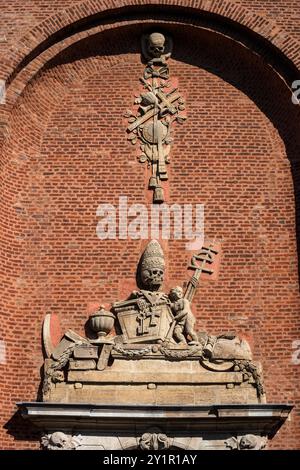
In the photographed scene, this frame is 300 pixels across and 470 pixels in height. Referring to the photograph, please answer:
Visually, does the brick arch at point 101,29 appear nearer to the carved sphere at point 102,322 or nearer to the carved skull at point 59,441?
the carved sphere at point 102,322

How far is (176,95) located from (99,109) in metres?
1.23

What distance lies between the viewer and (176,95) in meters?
15.6

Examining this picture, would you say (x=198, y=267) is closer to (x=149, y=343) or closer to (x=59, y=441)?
(x=149, y=343)

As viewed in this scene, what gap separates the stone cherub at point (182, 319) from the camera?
1402cm

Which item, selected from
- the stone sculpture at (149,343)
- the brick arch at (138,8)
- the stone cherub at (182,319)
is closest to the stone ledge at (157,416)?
the stone sculpture at (149,343)

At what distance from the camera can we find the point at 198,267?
14.6 metres

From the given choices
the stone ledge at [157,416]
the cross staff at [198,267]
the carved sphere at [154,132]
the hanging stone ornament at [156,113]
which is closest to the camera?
the stone ledge at [157,416]

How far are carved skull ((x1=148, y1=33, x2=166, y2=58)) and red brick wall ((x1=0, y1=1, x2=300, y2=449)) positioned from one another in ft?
0.83

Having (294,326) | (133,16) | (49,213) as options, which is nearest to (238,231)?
(294,326)

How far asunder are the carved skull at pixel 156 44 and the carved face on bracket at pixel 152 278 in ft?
11.9

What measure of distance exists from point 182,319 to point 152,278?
2.46 feet

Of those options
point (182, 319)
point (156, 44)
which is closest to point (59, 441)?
point (182, 319)

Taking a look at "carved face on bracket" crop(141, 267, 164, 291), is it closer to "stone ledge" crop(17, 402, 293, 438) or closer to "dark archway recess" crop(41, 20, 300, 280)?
"stone ledge" crop(17, 402, 293, 438)

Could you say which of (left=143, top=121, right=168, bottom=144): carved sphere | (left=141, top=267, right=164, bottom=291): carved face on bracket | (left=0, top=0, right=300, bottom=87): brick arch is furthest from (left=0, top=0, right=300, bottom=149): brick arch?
(left=141, top=267, right=164, bottom=291): carved face on bracket
